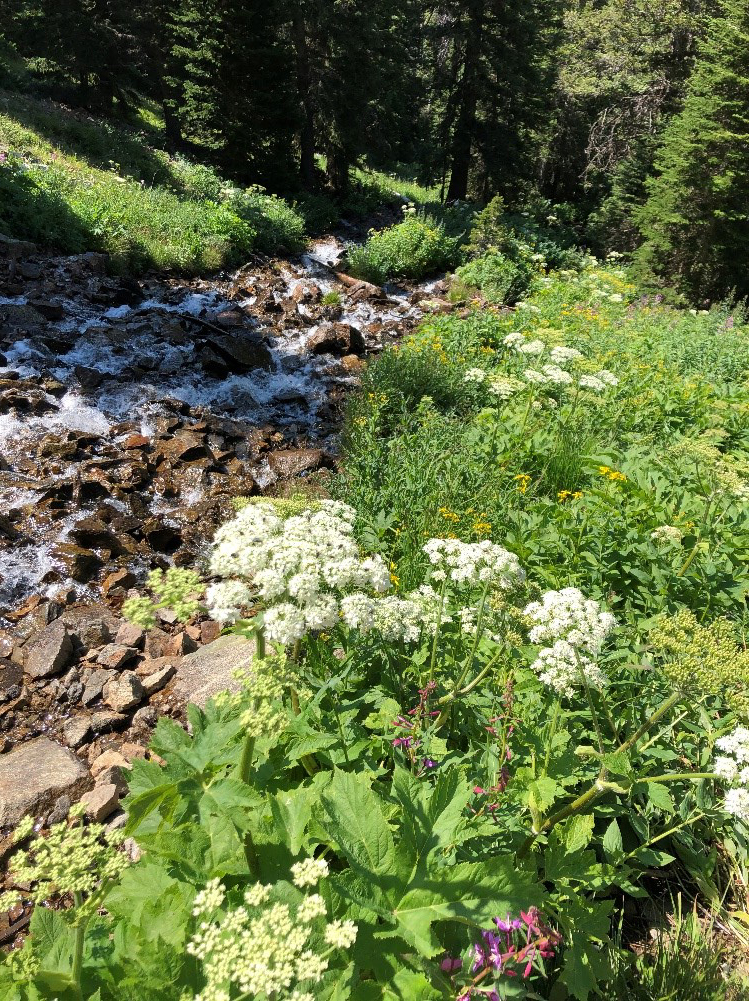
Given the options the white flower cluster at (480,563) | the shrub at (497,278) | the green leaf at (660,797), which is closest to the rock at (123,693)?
the white flower cluster at (480,563)

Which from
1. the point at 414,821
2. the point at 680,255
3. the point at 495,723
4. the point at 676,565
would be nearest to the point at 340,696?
the point at 495,723

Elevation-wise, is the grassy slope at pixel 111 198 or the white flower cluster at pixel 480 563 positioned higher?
the grassy slope at pixel 111 198

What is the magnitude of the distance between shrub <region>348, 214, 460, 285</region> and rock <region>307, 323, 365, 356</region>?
435 cm

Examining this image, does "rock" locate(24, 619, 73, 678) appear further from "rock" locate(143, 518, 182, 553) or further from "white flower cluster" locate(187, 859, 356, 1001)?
"white flower cluster" locate(187, 859, 356, 1001)

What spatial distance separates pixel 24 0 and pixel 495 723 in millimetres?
30571

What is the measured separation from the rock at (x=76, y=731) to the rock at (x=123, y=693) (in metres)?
0.21

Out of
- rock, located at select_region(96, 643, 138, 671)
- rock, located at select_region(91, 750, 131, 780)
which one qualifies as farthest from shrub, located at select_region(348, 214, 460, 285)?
rock, located at select_region(91, 750, 131, 780)

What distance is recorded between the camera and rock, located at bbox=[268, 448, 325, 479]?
7.72 meters

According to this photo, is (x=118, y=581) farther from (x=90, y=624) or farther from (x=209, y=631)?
(x=209, y=631)

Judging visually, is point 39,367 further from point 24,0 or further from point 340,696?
point 24,0

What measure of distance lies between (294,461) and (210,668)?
3.90m

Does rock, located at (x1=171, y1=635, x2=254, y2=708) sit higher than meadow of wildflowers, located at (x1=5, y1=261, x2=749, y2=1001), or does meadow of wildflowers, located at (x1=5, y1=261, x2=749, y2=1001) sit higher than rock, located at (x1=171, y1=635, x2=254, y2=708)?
meadow of wildflowers, located at (x1=5, y1=261, x2=749, y2=1001)

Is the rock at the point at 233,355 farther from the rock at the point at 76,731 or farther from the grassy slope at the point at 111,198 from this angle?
the rock at the point at 76,731

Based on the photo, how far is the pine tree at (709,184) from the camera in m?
15.7
